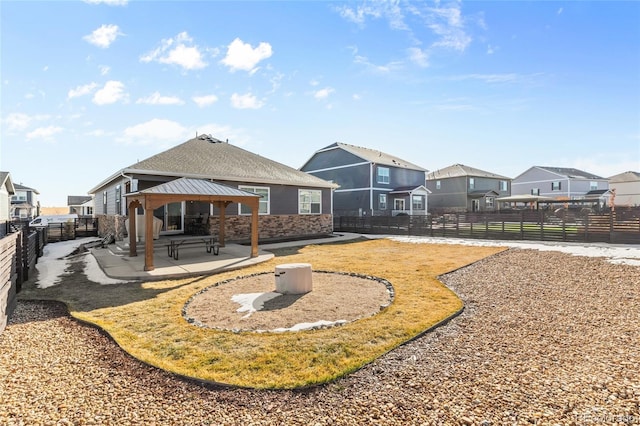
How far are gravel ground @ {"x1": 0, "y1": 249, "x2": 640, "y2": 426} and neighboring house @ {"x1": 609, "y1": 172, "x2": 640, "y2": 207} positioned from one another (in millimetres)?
53222

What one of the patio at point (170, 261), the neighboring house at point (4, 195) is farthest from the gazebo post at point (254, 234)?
Result: the neighboring house at point (4, 195)

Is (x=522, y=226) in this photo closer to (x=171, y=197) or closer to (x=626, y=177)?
(x=171, y=197)

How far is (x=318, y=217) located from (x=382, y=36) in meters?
10.2

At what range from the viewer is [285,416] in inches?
107

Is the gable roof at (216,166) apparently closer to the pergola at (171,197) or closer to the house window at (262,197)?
the house window at (262,197)

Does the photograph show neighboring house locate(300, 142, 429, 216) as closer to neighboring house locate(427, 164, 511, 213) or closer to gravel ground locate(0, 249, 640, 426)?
neighboring house locate(427, 164, 511, 213)

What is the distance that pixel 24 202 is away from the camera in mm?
45031

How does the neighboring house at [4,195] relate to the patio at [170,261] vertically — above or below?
above

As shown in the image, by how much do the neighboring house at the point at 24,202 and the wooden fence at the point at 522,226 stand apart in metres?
48.7

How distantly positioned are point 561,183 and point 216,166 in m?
46.3

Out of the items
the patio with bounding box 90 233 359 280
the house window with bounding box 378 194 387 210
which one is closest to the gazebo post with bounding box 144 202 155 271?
the patio with bounding box 90 233 359 280

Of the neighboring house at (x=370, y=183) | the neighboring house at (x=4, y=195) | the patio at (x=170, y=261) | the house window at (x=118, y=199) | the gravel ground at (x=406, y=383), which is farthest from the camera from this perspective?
the neighboring house at (x=370, y=183)

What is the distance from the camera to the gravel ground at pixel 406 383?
2705 millimetres

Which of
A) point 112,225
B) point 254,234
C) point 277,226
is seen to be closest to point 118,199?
point 112,225
